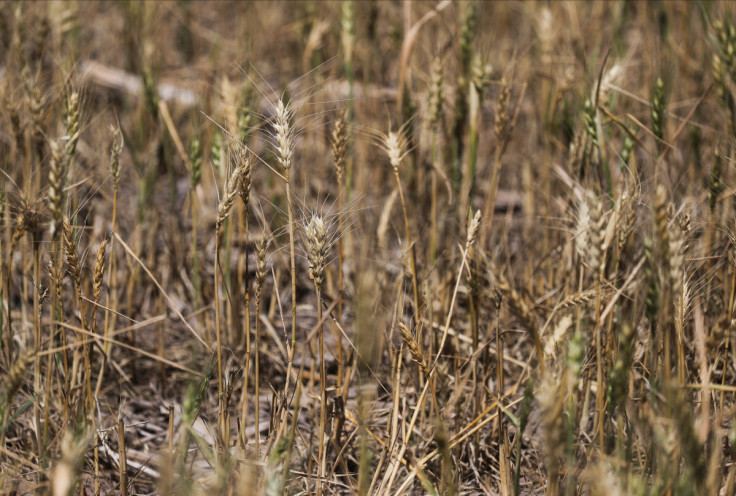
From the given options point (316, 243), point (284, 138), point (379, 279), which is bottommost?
point (379, 279)

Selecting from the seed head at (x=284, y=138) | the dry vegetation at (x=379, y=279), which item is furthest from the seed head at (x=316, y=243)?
the seed head at (x=284, y=138)

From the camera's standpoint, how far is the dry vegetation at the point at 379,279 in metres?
1.26

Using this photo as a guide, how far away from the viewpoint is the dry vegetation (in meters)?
1.26

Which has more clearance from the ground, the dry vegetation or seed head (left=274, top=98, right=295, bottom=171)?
seed head (left=274, top=98, right=295, bottom=171)

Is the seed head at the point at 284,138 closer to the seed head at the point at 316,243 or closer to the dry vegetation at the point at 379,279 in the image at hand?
the dry vegetation at the point at 379,279

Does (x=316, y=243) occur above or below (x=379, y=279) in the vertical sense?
above

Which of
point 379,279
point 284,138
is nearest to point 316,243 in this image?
point 284,138

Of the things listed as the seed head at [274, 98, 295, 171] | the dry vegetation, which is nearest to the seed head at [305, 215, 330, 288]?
the dry vegetation

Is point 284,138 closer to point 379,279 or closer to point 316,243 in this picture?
point 316,243

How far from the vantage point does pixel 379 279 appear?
2.01 metres

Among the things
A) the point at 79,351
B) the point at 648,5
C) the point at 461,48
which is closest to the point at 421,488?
the point at 79,351

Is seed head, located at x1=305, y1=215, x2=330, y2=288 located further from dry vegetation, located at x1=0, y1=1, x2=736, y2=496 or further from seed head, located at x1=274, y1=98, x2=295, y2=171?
seed head, located at x1=274, y1=98, x2=295, y2=171

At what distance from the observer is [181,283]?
2355 millimetres

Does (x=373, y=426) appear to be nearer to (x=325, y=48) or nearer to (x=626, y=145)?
(x=626, y=145)
